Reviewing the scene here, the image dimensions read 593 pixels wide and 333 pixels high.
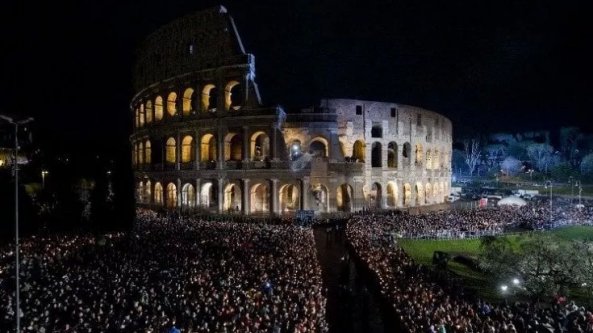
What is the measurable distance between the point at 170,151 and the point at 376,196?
21710 mm

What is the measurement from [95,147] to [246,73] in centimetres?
4423

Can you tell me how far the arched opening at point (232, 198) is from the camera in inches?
1695

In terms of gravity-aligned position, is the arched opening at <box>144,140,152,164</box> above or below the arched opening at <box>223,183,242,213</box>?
above

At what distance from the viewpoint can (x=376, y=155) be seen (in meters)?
→ 50.5

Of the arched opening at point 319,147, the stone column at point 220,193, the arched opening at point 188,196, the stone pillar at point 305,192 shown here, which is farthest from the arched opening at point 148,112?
the stone pillar at point 305,192

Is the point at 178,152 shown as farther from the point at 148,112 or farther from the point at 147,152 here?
the point at 148,112

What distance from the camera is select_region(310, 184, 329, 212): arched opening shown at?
4187cm

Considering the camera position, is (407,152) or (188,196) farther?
(407,152)

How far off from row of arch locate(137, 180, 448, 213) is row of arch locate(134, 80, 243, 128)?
7.09 meters

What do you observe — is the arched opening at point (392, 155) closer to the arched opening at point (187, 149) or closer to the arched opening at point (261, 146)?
the arched opening at point (261, 146)

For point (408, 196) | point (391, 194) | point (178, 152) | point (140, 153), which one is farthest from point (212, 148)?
point (408, 196)

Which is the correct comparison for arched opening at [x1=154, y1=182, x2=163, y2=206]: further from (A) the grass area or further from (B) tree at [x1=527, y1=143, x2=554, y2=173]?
(B) tree at [x1=527, y1=143, x2=554, y2=173]

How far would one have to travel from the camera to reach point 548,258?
19.1 metres

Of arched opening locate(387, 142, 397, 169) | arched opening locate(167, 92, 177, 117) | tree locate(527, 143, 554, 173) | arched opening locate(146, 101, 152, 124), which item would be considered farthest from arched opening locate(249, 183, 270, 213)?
tree locate(527, 143, 554, 173)
